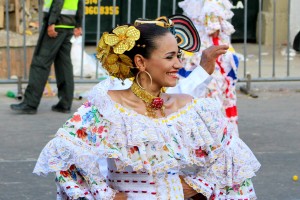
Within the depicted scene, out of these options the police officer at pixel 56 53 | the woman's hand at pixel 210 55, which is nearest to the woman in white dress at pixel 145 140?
the woman's hand at pixel 210 55

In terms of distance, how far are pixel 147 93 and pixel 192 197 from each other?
1.69 ft

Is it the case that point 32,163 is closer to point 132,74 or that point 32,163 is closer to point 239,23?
point 132,74

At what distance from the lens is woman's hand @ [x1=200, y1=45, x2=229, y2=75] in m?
4.43

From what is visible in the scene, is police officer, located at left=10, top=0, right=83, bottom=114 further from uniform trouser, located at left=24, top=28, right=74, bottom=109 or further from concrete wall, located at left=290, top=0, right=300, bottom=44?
concrete wall, located at left=290, top=0, right=300, bottom=44

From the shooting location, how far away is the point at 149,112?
13.1 ft

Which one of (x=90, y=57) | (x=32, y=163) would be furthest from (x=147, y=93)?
(x=90, y=57)

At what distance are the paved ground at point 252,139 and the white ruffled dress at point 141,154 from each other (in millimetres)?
2924

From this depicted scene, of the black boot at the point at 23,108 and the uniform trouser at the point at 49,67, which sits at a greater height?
the uniform trouser at the point at 49,67

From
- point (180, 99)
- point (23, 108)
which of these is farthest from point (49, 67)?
point (180, 99)

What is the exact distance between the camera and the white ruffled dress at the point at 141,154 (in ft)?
12.8

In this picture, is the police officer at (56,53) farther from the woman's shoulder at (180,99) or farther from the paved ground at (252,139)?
the woman's shoulder at (180,99)

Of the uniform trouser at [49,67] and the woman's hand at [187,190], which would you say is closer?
the woman's hand at [187,190]

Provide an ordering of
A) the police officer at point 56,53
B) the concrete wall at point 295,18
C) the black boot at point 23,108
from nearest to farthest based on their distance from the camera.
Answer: the police officer at point 56,53
the black boot at point 23,108
the concrete wall at point 295,18

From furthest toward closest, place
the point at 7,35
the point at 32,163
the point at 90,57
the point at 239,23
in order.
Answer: the point at 239,23 → the point at 90,57 → the point at 7,35 → the point at 32,163
